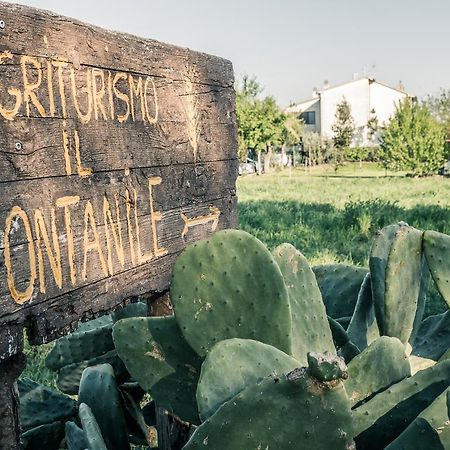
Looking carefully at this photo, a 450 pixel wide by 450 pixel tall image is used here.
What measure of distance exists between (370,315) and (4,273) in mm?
1022

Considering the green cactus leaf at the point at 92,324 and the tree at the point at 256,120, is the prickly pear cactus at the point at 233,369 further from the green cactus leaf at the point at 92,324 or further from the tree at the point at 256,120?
the tree at the point at 256,120

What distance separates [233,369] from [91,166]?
50 cm

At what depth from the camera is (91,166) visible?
1.43 metres

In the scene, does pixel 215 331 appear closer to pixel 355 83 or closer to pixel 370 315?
pixel 370 315

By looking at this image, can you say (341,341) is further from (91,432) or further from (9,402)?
(9,402)

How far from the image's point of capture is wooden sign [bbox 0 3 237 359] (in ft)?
4.08

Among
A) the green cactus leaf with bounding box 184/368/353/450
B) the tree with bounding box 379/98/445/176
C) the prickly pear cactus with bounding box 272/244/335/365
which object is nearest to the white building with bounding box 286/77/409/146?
the tree with bounding box 379/98/445/176

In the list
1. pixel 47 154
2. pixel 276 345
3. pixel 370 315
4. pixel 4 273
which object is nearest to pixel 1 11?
pixel 47 154

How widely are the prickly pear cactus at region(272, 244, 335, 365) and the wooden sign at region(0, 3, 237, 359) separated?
306 mm

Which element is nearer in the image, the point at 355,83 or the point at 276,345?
the point at 276,345

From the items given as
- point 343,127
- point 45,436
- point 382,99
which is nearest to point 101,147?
point 45,436

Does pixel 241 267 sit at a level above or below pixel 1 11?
below

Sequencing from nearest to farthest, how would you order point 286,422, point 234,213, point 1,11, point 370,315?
point 286,422
point 1,11
point 370,315
point 234,213

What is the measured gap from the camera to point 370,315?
74.4 inches
